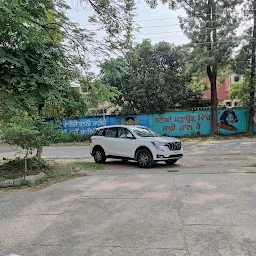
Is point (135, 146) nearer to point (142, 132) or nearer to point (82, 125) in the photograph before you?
point (142, 132)

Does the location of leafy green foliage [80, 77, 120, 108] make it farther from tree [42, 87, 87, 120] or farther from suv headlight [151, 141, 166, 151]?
suv headlight [151, 141, 166, 151]

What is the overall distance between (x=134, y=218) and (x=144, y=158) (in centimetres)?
641

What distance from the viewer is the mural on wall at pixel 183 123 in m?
25.9

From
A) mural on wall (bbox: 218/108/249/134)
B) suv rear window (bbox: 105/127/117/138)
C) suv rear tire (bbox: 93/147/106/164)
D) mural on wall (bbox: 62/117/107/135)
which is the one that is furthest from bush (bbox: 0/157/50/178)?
mural on wall (bbox: 218/108/249/134)

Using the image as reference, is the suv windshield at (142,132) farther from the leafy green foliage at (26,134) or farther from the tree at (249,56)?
the tree at (249,56)

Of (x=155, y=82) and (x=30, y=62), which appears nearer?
(x=30, y=62)

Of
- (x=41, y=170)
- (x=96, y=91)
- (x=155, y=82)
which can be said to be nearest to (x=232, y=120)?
(x=155, y=82)

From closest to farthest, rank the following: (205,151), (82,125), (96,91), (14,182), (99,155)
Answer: (14,182) → (96,91) → (99,155) → (205,151) → (82,125)

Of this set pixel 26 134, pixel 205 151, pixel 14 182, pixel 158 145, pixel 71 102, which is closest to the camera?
pixel 14 182

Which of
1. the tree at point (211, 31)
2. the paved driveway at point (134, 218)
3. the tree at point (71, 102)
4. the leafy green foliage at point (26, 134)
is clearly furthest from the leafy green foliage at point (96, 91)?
the tree at point (211, 31)

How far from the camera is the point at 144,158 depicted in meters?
11.4

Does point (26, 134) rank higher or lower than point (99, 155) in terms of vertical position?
higher

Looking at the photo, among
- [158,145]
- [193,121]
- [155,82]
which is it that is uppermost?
[155,82]

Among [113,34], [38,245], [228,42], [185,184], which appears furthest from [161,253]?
[228,42]
